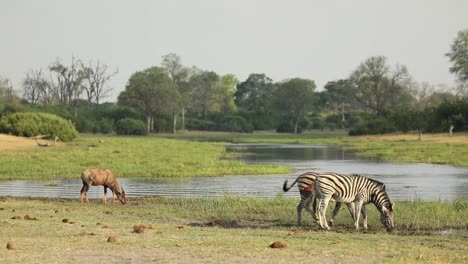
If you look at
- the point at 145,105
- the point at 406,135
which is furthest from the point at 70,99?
the point at 406,135

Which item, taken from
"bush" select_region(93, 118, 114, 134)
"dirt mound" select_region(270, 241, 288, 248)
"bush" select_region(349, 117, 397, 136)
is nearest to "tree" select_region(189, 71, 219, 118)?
"bush" select_region(93, 118, 114, 134)

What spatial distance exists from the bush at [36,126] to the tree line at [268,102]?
2416 cm

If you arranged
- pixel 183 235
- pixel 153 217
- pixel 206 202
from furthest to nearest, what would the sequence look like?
pixel 206 202, pixel 153 217, pixel 183 235

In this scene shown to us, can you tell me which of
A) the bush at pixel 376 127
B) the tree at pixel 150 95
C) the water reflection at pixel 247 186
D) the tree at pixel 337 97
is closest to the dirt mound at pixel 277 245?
the water reflection at pixel 247 186

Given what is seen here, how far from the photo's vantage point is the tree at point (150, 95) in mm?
98562

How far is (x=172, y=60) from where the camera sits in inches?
5172

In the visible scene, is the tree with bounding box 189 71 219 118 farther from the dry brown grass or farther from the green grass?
the green grass

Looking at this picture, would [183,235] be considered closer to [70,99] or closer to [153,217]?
[153,217]

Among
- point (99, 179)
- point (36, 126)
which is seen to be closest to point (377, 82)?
point (36, 126)

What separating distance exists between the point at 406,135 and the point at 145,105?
135 feet

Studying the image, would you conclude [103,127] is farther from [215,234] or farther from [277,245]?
[277,245]

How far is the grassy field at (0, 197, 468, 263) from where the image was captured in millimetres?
10141

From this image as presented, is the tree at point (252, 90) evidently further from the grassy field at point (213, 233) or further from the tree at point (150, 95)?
the grassy field at point (213, 233)

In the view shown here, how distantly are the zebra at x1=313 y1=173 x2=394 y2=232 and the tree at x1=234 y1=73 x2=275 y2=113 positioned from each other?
468 feet
